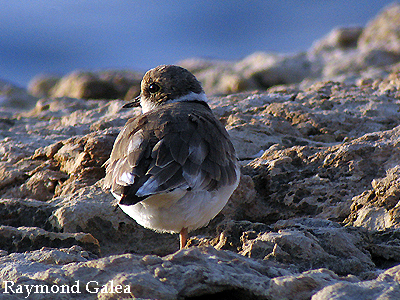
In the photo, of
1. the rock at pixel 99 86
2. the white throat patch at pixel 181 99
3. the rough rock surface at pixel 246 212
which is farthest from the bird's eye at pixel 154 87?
the rock at pixel 99 86

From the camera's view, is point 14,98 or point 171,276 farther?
point 14,98

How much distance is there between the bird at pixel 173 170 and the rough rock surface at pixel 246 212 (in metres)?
0.46

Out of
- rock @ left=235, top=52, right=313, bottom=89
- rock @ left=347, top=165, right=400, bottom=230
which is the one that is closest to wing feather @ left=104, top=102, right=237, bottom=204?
rock @ left=347, top=165, right=400, bottom=230

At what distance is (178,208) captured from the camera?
4375 millimetres

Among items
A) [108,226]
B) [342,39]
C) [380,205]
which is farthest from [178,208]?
[342,39]

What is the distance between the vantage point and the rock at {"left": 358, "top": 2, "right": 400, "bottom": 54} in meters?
19.7

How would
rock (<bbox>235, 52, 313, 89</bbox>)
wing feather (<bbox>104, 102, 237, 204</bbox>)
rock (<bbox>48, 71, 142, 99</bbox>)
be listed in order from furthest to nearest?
rock (<bbox>235, 52, 313, 89</bbox>) → rock (<bbox>48, 71, 142, 99</bbox>) → wing feather (<bbox>104, 102, 237, 204</bbox>)

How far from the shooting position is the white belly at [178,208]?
14.1 feet

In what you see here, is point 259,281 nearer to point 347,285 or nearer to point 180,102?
point 347,285

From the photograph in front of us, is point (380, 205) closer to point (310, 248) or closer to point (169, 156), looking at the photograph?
point (310, 248)

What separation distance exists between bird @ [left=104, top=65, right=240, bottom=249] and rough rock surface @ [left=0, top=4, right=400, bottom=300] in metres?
0.46

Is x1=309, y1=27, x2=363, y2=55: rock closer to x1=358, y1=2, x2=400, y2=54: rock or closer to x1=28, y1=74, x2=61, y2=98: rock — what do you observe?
x1=358, y1=2, x2=400, y2=54: rock

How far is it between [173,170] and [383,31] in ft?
65.2

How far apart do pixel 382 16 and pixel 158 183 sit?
877 inches
